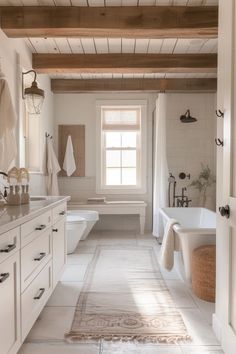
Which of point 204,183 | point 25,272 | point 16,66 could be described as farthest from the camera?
point 204,183

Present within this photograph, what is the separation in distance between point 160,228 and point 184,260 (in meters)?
1.96

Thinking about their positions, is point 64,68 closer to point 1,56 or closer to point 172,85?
point 1,56

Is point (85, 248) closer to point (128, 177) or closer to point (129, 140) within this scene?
point (128, 177)

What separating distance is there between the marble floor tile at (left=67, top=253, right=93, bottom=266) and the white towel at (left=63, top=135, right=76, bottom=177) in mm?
1899

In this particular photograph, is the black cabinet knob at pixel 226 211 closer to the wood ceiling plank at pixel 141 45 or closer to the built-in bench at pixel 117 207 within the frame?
Result: the wood ceiling plank at pixel 141 45

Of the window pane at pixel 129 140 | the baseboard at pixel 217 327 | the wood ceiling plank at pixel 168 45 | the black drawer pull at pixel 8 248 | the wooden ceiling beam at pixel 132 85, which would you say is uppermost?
the wood ceiling plank at pixel 168 45

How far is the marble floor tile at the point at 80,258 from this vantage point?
3.93 m

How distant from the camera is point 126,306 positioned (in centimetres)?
265

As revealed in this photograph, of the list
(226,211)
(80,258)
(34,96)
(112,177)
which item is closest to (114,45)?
(34,96)

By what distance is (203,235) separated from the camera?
2945 mm

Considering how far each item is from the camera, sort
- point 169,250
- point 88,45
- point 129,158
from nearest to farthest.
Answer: point 169,250 → point 88,45 → point 129,158

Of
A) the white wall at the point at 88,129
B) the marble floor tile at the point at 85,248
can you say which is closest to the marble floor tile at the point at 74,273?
the marble floor tile at the point at 85,248

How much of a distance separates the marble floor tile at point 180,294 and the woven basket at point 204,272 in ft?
0.36

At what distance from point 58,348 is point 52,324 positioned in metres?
0.32
